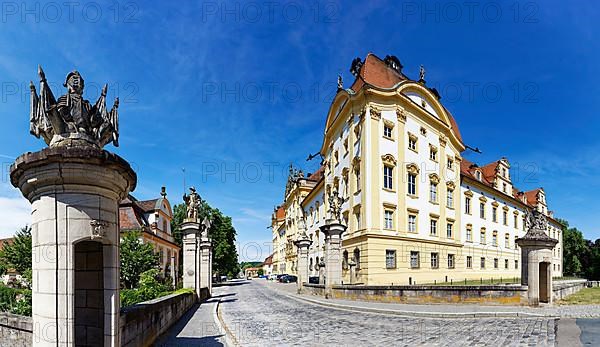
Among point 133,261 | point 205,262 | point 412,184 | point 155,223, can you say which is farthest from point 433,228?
point 155,223

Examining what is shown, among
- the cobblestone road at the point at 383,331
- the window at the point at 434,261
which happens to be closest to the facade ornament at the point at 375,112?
the window at the point at 434,261

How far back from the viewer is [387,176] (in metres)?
28.5

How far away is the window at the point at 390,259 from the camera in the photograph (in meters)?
27.2

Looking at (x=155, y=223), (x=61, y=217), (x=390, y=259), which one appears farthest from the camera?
(x=155, y=223)

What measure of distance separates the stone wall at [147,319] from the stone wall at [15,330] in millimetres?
1548

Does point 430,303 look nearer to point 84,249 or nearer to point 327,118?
point 84,249

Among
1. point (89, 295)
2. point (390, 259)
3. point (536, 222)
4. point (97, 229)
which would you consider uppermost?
point (97, 229)

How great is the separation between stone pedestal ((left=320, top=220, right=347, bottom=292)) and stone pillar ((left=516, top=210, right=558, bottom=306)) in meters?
9.03

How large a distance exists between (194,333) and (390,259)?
19783 mm

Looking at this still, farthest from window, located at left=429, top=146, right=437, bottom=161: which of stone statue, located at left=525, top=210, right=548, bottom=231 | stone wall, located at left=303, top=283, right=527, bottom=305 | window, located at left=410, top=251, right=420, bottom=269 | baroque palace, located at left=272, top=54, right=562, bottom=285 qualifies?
stone statue, located at left=525, top=210, right=548, bottom=231

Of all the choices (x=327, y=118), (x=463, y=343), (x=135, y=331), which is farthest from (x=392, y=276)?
(x=135, y=331)

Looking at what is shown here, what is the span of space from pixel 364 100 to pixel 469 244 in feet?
60.2

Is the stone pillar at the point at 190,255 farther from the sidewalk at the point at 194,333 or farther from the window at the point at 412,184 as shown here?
the window at the point at 412,184

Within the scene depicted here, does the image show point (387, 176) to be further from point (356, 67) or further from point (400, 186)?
point (356, 67)
